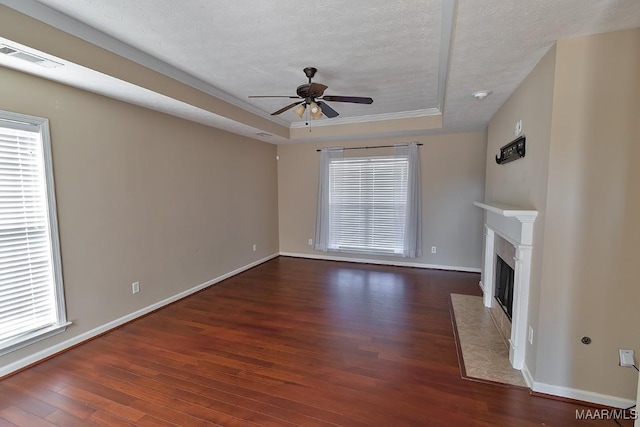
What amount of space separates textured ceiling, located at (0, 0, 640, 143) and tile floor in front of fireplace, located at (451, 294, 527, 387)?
2331 millimetres

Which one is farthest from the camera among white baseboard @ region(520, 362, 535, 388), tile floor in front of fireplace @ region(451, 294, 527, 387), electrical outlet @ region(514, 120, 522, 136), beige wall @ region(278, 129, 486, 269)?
beige wall @ region(278, 129, 486, 269)

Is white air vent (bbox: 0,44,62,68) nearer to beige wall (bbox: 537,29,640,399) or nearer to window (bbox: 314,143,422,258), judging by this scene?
beige wall (bbox: 537,29,640,399)

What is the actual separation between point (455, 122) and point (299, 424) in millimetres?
3992

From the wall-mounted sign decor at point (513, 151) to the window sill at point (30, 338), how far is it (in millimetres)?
4227

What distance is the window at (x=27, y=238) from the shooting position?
7.45 feet

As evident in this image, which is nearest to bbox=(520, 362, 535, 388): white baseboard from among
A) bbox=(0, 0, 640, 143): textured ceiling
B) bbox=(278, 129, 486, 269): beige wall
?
bbox=(0, 0, 640, 143): textured ceiling

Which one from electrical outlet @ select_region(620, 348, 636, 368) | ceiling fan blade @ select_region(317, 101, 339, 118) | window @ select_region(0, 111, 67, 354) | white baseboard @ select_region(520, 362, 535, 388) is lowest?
white baseboard @ select_region(520, 362, 535, 388)

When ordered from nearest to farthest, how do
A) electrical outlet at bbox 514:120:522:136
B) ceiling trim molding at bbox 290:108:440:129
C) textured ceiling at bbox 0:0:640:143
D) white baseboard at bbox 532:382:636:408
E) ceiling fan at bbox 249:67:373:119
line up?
textured ceiling at bbox 0:0:640:143 < white baseboard at bbox 532:382:636:408 < electrical outlet at bbox 514:120:522:136 < ceiling fan at bbox 249:67:373:119 < ceiling trim molding at bbox 290:108:440:129

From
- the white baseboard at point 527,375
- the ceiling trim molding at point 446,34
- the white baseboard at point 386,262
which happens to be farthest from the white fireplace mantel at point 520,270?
the white baseboard at point 386,262

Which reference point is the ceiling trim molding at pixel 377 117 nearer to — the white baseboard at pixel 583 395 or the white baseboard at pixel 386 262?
the white baseboard at pixel 386 262

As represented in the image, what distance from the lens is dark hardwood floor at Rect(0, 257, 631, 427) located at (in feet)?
6.10

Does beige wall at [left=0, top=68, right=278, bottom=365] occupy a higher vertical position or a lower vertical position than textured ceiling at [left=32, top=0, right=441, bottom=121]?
lower

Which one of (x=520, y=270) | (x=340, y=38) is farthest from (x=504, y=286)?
(x=340, y=38)

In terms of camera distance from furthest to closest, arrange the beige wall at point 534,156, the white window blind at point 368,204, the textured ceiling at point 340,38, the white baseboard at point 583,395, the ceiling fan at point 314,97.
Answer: the white window blind at point 368,204
the ceiling fan at point 314,97
the beige wall at point 534,156
the white baseboard at point 583,395
the textured ceiling at point 340,38
